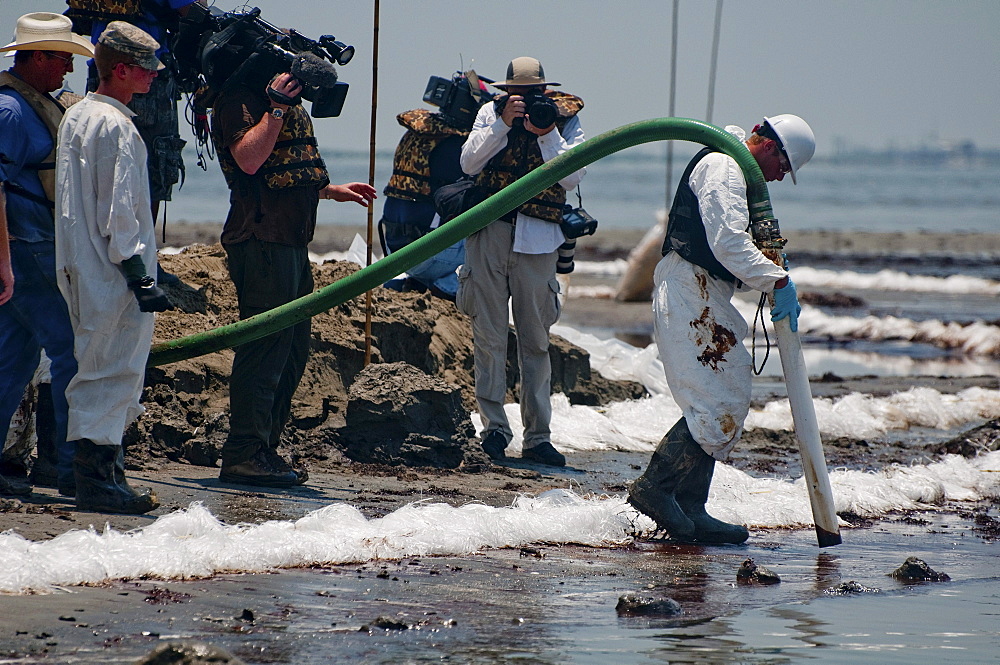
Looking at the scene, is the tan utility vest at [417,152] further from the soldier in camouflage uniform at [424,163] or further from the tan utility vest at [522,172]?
the tan utility vest at [522,172]

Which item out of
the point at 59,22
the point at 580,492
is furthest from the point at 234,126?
the point at 580,492

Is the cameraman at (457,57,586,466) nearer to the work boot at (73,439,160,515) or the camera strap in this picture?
the camera strap

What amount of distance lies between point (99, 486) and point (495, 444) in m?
2.59

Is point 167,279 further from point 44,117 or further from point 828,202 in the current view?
point 828,202

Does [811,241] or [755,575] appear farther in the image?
[811,241]

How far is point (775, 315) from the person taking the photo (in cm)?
513

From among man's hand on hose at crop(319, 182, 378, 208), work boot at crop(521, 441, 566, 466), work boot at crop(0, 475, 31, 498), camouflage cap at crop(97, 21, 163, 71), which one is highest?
camouflage cap at crop(97, 21, 163, 71)

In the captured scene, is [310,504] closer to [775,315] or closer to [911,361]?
[775,315]

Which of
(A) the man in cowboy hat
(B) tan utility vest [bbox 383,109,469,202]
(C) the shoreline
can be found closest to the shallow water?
(A) the man in cowboy hat

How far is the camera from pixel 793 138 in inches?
210

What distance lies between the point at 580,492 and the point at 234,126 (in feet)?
8.05

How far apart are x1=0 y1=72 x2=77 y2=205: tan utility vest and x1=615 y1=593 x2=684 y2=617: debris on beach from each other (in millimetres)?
2833

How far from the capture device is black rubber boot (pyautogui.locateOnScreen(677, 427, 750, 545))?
5.35 metres

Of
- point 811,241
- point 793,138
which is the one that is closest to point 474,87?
point 793,138
